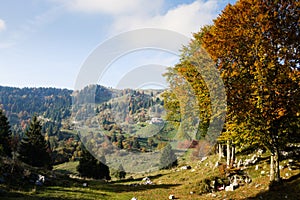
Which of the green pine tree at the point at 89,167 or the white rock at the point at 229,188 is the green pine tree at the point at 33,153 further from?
the white rock at the point at 229,188

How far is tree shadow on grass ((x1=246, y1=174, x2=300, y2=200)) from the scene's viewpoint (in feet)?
52.0

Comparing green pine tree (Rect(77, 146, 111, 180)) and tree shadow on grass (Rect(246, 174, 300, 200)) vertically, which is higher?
tree shadow on grass (Rect(246, 174, 300, 200))

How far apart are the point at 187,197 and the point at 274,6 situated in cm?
1616

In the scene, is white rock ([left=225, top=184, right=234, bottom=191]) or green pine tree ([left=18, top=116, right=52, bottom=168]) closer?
white rock ([left=225, top=184, right=234, bottom=191])

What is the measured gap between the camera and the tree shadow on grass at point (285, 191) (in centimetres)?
1584

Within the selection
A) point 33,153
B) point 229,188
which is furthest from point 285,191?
point 33,153

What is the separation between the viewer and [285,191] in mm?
16531

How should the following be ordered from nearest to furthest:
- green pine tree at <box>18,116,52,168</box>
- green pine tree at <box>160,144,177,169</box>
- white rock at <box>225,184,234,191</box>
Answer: white rock at <box>225,184,234,191</box> → green pine tree at <box>18,116,52,168</box> → green pine tree at <box>160,144,177,169</box>

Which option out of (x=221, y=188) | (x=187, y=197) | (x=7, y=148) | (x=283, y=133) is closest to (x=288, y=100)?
(x=283, y=133)

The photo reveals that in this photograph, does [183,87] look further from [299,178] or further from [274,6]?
[299,178]

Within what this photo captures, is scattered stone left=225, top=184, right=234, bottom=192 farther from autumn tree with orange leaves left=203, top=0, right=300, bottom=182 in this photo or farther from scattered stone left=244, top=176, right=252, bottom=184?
autumn tree with orange leaves left=203, top=0, right=300, bottom=182

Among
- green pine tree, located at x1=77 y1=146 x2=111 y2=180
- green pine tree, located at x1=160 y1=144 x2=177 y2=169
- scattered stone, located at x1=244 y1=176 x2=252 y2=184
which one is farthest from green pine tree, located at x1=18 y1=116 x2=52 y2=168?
scattered stone, located at x1=244 y1=176 x2=252 y2=184

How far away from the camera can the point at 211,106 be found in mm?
21797

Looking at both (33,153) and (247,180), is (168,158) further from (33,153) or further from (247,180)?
(247,180)
